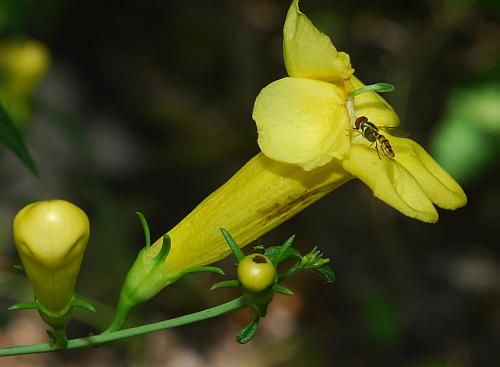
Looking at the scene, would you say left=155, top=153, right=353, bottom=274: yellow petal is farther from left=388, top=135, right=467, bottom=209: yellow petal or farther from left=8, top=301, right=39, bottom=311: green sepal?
left=8, top=301, right=39, bottom=311: green sepal

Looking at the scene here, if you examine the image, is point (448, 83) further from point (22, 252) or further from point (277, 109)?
point (22, 252)

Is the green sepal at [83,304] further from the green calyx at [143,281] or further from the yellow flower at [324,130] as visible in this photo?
the yellow flower at [324,130]

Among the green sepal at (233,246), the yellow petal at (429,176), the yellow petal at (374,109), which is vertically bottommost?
the green sepal at (233,246)

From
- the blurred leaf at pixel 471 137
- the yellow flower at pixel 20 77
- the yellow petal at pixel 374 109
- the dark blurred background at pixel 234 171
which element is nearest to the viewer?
the yellow petal at pixel 374 109

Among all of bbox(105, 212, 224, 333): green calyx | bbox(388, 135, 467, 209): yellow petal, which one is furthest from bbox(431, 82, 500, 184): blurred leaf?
bbox(105, 212, 224, 333): green calyx

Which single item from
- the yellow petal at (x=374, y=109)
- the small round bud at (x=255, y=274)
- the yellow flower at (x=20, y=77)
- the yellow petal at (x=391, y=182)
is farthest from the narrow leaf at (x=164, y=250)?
the yellow flower at (x=20, y=77)

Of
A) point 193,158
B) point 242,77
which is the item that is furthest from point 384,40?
point 193,158

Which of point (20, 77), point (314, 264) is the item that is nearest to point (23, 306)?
point (314, 264)
